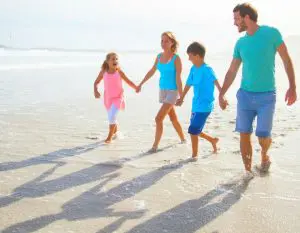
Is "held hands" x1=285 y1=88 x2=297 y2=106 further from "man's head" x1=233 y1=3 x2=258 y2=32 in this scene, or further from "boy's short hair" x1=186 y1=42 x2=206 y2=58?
"boy's short hair" x1=186 y1=42 x2=206 y2=58

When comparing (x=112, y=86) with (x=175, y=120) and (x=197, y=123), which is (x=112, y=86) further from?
(x=197, y=123)

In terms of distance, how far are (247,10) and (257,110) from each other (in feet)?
3.60

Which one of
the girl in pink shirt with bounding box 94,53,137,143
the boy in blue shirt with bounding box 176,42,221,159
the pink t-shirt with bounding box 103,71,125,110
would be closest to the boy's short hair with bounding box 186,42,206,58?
the boy in blue shirt with bounding box 176,42,221,159

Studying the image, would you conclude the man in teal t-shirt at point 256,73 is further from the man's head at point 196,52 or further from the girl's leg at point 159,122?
the girl's leg at point 159,122

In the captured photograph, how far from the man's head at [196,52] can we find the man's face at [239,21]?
119 centimetres

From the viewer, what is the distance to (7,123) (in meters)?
8.37

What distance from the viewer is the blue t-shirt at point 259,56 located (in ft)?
15.6

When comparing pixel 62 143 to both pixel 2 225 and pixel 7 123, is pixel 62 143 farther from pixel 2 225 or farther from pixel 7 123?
pixel 2 225

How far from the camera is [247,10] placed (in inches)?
189

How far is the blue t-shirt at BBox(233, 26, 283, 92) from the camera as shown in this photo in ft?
15.6

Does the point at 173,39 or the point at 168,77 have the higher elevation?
the point at 173,39

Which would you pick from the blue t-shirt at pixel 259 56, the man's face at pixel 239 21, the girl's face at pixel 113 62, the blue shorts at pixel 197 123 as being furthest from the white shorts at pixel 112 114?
the man's face at pixel 239 21

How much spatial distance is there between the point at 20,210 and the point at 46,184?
0.84m

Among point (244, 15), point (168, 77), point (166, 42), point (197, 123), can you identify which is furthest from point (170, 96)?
point (244, 15)
